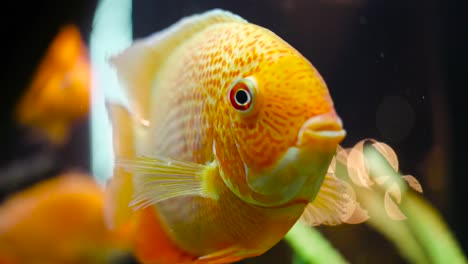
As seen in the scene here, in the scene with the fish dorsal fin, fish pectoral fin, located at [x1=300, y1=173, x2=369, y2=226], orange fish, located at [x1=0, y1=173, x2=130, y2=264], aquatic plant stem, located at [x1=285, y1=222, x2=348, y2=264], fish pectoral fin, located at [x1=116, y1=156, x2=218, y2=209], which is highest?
the fish dorsal fin

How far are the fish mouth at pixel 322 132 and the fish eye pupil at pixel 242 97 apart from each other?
0.40 ft

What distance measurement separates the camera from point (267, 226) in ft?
2.58

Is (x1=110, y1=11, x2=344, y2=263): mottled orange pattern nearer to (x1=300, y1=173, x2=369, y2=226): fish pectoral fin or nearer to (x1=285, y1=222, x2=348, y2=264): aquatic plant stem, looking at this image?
(x1=300, y1=173, x2=369, y2=226): fish pectoral fin

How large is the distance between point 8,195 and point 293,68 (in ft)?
9.15

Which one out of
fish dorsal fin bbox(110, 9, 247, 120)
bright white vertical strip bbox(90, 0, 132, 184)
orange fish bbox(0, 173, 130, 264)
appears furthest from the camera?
orange fish bbox(0, 173, 130, 264)

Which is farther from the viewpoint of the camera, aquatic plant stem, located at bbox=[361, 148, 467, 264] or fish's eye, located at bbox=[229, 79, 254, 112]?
aquatic plant stem, located at bbox=[361, 148, 467, 264]

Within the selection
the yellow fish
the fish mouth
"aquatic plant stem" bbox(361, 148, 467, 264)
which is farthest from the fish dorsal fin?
"aquatic plant stem" bbox(361, 148, 467, 264)

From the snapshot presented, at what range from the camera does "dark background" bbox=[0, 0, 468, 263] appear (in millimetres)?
1011

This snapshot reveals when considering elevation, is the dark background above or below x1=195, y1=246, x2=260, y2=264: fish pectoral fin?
above

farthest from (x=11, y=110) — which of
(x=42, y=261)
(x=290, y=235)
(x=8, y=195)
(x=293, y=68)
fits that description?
(x=293, y=68)

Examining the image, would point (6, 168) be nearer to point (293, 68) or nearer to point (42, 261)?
point (42, 261)

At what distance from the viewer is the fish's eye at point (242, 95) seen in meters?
0.74

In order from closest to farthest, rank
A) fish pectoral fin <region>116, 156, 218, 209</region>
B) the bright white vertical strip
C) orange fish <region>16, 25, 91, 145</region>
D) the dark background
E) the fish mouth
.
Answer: the fish mouth → fish pectoral fin <region>116, 156, 218, 209</region> → the dark background → the bright white vertical strip → orange fish <region>16, 25, 91, 145</region>

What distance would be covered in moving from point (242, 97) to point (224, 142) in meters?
0.10
